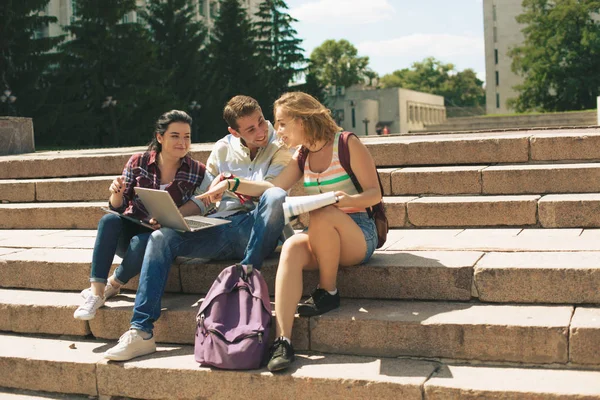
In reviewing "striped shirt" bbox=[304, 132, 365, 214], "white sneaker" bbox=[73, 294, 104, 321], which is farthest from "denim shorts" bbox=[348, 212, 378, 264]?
"white sneaker" bbox=[73, 294, 104, 321]

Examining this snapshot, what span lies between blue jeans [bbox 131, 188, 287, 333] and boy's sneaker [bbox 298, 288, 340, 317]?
1.25 feet

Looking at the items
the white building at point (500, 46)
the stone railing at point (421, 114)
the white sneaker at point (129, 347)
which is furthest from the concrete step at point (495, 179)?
the white building at point (500, 46)

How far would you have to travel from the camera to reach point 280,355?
13.2 ft

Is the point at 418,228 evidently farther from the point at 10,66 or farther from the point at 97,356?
the point at 10,66

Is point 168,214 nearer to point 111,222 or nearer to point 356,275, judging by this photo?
point 111,222

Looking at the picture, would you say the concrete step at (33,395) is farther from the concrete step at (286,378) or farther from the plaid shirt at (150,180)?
the plaid shirt at (150,180)

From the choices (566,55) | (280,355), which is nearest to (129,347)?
(280,355)

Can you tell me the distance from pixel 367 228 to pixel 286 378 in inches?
41.7

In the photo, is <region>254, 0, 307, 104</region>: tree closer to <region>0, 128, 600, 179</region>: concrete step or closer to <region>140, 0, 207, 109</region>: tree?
<region>140, 0, 207, 109</region>: tree

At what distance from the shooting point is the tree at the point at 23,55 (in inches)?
1178

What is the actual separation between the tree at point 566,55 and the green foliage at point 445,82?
208 ft

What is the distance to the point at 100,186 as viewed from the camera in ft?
24.9

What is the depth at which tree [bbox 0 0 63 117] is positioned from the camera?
98.2ft

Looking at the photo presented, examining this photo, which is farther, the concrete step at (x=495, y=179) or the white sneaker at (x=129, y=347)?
the concrete step at (x=495, y=179)
